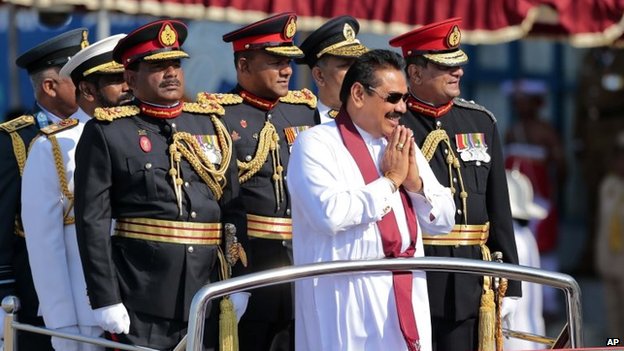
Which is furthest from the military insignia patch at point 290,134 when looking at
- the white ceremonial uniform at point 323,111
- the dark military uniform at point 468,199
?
the dark military uniform at point 468,199

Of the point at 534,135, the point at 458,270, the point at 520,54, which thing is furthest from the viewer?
the point at 520,54

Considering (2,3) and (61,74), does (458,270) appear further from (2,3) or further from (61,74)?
(2,3)

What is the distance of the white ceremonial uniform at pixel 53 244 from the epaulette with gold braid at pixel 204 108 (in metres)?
0.54

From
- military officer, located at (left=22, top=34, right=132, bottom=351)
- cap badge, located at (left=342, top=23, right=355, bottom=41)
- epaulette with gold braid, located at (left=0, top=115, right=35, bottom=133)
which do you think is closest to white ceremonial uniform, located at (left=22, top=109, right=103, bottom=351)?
military officer, located at (left=22, top=34, right=132, bottom=351)

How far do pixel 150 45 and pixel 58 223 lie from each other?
84 centimetres

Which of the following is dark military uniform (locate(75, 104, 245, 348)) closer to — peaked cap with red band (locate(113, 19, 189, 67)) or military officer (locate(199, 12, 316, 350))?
peaked cap with red band (locate(113, 19, 189, 67))

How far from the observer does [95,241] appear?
6238mm

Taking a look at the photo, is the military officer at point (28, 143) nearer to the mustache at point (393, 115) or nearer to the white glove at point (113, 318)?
the white glove at point (113, 318)

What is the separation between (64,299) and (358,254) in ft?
4.47

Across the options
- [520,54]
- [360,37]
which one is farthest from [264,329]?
[520,54]

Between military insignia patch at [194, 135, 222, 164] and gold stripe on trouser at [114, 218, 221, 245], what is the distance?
0.99 feet

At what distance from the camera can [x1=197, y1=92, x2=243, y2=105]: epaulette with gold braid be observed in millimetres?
6984

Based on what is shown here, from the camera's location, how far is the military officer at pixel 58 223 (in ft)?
21.4

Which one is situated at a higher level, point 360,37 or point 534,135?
point 360,37
